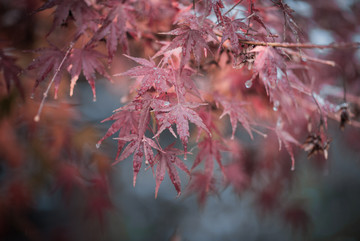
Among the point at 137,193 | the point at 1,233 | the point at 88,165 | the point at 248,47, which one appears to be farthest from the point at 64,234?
the point at 248,47

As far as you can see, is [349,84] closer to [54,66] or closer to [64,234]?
[54,66]

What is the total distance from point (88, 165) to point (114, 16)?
116cm

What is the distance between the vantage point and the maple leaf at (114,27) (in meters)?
0.91

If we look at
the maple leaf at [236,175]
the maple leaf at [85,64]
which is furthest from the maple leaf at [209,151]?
the maple leaf at [236,175]

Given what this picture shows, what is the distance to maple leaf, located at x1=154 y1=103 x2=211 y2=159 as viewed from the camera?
0.69 m

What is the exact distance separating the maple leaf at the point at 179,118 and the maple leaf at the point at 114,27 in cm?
34

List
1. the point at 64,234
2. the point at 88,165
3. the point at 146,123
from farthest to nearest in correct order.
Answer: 1. the point at 64,234
2. the point at 88,165
3. the point at 146,123

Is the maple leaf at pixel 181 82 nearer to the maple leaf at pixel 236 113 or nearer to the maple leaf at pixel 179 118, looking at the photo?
the maple leaf at pixel 179 118

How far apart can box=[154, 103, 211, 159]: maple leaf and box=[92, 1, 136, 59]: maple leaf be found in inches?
13.5

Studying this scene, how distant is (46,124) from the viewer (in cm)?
Answer: 166

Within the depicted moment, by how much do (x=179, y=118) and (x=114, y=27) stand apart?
0.46 m

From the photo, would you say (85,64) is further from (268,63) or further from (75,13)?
(268,63)

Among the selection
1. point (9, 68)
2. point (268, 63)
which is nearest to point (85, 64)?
point (9, 68)

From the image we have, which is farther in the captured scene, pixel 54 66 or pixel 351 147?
pixel 351 147
